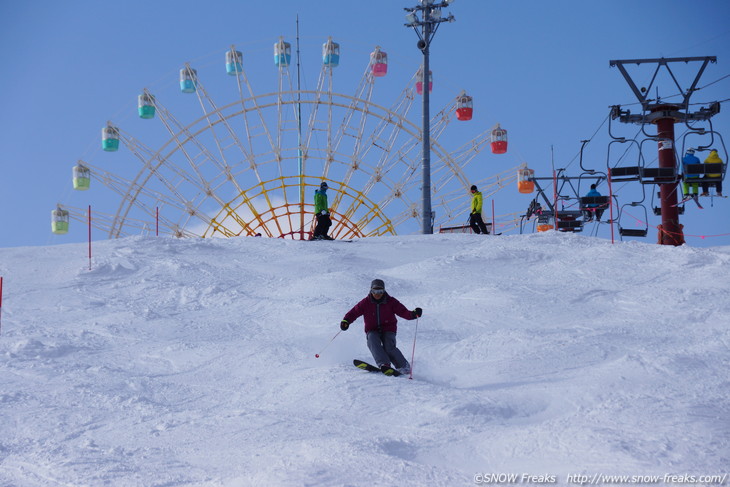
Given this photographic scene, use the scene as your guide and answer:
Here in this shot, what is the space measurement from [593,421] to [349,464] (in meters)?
1.98

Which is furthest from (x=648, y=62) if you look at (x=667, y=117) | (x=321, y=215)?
(x=321, y=215)

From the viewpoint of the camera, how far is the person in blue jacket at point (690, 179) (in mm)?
16562

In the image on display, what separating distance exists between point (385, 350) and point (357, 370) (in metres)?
0.75

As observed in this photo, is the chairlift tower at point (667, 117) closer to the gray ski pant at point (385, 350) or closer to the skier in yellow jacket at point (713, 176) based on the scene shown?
the skier in yellow jacket at point (713, 176)

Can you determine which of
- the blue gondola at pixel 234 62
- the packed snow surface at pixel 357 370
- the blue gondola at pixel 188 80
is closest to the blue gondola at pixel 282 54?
the blue gondola at pixel 234 62

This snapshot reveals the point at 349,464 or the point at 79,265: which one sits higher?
the point at 79,265

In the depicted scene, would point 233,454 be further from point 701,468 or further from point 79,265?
point 79,265

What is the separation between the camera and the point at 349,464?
4914 millimetres

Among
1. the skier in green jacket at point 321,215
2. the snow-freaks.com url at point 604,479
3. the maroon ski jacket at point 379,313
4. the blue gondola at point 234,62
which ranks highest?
the blue gondola at point 234,62

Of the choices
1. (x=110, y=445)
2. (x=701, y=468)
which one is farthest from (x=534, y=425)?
(x=110, y=445)

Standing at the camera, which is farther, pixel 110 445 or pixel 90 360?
pixel 90 360

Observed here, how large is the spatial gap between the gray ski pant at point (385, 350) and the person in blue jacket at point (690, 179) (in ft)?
35.7

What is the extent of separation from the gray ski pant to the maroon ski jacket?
77mm

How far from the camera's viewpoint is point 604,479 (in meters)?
4.54
